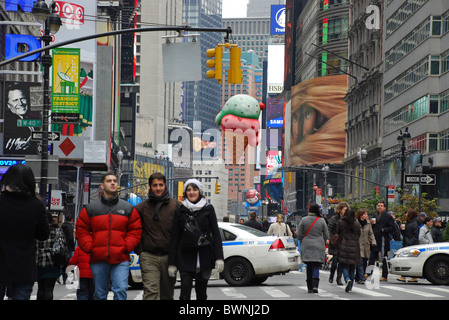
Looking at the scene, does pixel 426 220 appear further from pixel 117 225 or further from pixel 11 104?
pixel 11 104

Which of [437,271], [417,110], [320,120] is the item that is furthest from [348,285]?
[320,120]

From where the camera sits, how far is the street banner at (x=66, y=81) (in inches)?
1676

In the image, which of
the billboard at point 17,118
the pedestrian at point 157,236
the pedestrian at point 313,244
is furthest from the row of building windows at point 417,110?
the pedestrian at point 157,236

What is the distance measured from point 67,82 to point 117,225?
3792 cm

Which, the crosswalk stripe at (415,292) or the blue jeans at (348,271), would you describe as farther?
the blue jeans at (348,271)

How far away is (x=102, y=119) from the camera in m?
107

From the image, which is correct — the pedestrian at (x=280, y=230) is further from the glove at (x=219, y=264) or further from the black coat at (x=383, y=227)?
the glove at (x=219, y=264)

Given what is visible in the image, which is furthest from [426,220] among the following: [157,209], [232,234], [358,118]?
[358,118]

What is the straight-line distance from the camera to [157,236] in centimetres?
1238

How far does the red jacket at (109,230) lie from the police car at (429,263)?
1331 cm

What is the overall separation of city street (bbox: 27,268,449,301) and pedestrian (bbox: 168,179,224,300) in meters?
5.52

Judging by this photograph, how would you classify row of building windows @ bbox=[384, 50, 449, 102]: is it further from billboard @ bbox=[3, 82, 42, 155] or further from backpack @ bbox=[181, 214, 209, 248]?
backpack @ bbox=[181, 214, 209, 248]

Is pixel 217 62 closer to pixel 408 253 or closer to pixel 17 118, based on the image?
pixel 408 253

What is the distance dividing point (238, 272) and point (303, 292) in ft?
9.62
